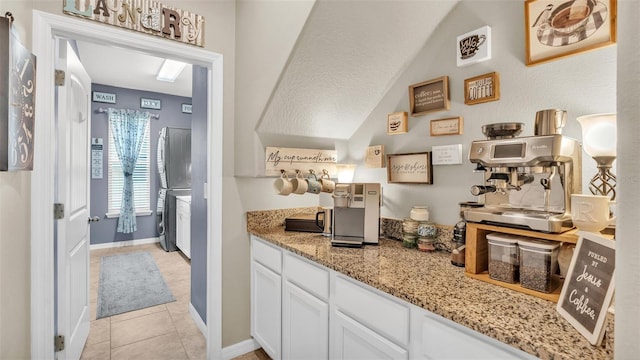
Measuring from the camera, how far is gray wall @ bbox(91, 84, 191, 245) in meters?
4.72

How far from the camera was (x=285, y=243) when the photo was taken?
175 cm

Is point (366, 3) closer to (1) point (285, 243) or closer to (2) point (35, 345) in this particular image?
(1) point (285, 243)

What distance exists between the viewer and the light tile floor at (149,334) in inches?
85.5

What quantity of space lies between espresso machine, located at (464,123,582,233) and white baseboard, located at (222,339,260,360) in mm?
1743

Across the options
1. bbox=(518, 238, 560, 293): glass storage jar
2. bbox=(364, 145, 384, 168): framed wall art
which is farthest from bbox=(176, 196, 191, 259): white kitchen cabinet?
bbox=(518, 238, 560, 293): glass storage jar

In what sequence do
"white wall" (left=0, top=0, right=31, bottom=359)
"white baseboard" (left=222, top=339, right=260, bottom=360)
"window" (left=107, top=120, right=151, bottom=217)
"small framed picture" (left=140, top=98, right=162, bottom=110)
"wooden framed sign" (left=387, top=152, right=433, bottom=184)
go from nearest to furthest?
1. "white wall" (left=0, top=0, right=31, bottom=359)
2. "wooden framed sign" (left=387, top=152, right=433, bottom=184)
3. "white baseboard" (left=222, top=339, right=260, bottom=360)
4. "window" (left=107, top=120, right=151, bottom=217)
5. "small framed picture" (left=140, top=98, right=162, bottom=110)

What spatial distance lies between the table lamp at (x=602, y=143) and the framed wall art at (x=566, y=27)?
0.30m

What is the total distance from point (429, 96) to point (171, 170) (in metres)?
4.43

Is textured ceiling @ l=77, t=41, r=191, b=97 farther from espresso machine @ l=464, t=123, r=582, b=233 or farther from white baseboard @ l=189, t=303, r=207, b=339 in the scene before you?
espresso machine @ l=464, t=123, r=582, b=233

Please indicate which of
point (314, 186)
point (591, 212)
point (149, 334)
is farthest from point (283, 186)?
point (149, 334)

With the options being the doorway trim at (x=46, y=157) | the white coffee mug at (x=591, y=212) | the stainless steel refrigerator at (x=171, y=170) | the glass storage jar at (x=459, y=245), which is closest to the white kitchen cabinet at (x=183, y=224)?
the stainless steel refrigerator at (x=171, y=170)

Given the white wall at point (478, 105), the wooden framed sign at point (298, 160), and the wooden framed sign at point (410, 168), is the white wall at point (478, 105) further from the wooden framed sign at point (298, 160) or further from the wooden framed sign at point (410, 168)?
the wooden framed sign at point (298, 160)

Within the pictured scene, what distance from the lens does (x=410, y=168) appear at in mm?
1774

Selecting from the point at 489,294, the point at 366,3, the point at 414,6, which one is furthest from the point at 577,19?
the point at 489,294
